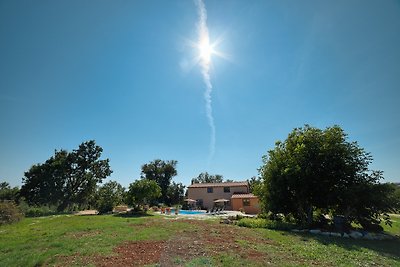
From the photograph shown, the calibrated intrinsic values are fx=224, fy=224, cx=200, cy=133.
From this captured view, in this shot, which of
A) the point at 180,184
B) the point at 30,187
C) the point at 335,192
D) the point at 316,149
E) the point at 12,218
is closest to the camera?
the point at 335,192

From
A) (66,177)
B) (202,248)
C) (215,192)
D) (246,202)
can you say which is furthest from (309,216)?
(66,177)

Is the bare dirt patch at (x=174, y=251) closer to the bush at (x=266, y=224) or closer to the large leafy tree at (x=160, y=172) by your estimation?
the bush at (x=266, y=224)

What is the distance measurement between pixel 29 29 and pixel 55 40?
128cm

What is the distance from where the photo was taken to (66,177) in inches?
1529

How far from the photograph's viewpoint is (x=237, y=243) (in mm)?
10945

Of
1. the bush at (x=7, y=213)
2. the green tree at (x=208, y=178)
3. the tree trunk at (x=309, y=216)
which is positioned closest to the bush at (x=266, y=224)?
the tree trunk at (x=309, y=216)

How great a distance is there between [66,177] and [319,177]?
38952 mm

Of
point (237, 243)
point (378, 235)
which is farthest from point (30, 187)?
A: point (378, 235)

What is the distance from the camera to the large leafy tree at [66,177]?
121 feet

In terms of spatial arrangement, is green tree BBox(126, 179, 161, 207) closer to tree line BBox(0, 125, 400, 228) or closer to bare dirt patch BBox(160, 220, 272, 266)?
tree line BBox(0, 125, 400, 228)

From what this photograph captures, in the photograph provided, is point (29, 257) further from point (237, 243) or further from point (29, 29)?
point (29, 29)

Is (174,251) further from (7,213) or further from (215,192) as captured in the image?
(215,192)

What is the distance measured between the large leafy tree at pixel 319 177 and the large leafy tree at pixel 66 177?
109 feet

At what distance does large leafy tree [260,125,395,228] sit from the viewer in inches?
661
